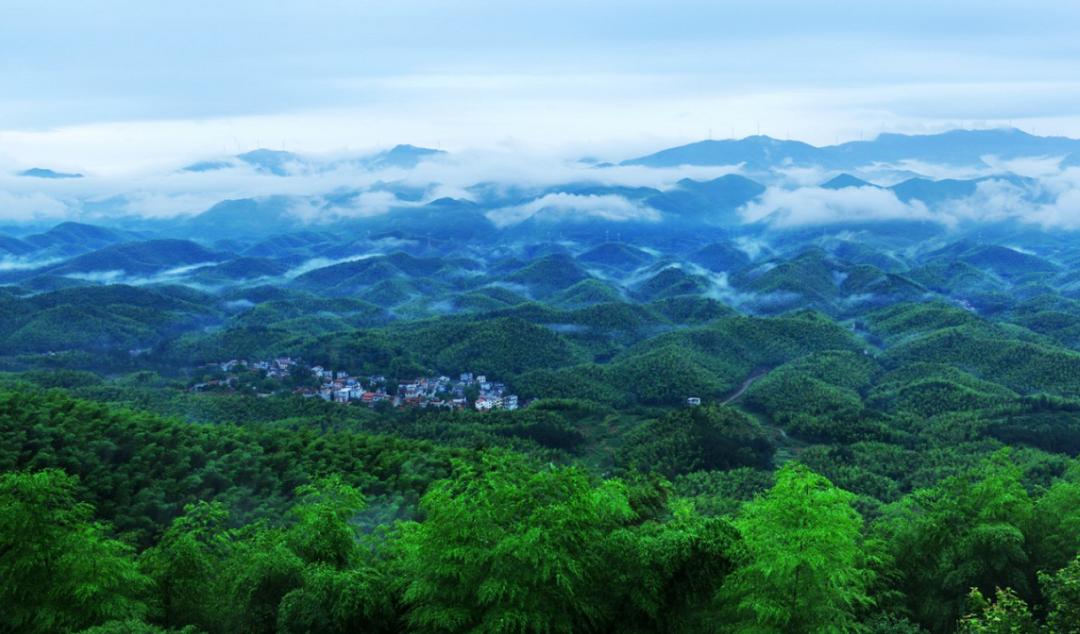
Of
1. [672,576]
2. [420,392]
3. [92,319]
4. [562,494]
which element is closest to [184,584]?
[562,494]

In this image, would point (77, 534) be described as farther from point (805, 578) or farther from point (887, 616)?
point (887, 616)

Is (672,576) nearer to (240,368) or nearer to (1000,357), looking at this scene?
(240,368)

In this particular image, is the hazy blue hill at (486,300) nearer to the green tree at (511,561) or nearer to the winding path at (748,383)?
the winding path at (748,383)

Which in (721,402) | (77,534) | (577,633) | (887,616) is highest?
(77,534)

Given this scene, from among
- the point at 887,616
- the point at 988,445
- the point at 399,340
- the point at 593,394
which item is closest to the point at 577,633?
the point at 887,616

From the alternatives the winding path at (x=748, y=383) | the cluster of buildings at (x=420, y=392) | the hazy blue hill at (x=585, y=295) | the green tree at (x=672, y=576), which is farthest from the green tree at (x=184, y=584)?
the hazy blue hill at (x=585, y=295)

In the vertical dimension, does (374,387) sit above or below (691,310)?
above
